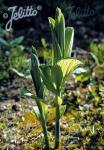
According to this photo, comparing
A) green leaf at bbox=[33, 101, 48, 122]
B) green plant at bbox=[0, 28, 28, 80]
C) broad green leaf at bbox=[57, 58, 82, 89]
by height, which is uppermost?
green plant at bbox=[0, 28, 28, 80]

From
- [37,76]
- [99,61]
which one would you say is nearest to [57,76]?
[37,76]

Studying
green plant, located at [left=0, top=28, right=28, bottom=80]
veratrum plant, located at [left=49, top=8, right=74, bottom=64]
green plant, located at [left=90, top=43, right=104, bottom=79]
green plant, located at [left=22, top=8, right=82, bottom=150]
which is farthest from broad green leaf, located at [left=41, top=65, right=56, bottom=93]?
green plant, located at [left=90, top=43, right=104, bottom=79]

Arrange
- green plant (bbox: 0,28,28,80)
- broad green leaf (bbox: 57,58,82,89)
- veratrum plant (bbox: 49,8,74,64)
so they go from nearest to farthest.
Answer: broad green leaf (bbox: 57,58,82,89)
veratrum plant (bbox: 49,8,74,64)
green plant (bbox: 0,28,28,80)

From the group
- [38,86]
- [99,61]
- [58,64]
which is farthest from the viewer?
[99,61]

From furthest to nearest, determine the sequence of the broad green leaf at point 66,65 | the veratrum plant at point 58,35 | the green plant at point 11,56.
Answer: the green plant at point 11,56 < the veratrum plant at point 58,35 < the broad green leaf at point 66,65

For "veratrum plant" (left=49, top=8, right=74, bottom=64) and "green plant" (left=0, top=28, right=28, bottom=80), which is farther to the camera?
"green plant" (left=0, top=28, right=28, bottom=80)

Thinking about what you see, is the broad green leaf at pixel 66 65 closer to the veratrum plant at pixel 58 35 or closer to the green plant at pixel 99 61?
the veratrum plant at pixel 58 35

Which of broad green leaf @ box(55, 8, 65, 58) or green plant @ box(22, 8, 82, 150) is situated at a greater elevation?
broad green leaf @ box(55, 8, 65, 58)

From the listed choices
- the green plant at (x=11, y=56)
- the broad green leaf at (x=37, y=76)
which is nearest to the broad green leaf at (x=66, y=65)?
the broad green leaf at (x=37, y=76)

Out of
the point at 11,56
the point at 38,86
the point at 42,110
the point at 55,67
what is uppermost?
the point at 11,56

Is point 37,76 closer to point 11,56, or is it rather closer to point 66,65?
point 66,65

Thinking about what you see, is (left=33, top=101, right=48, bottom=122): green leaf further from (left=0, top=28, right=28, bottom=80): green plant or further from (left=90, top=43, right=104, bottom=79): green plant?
(left=90, top=43, right=104, bottom=79): green plant
